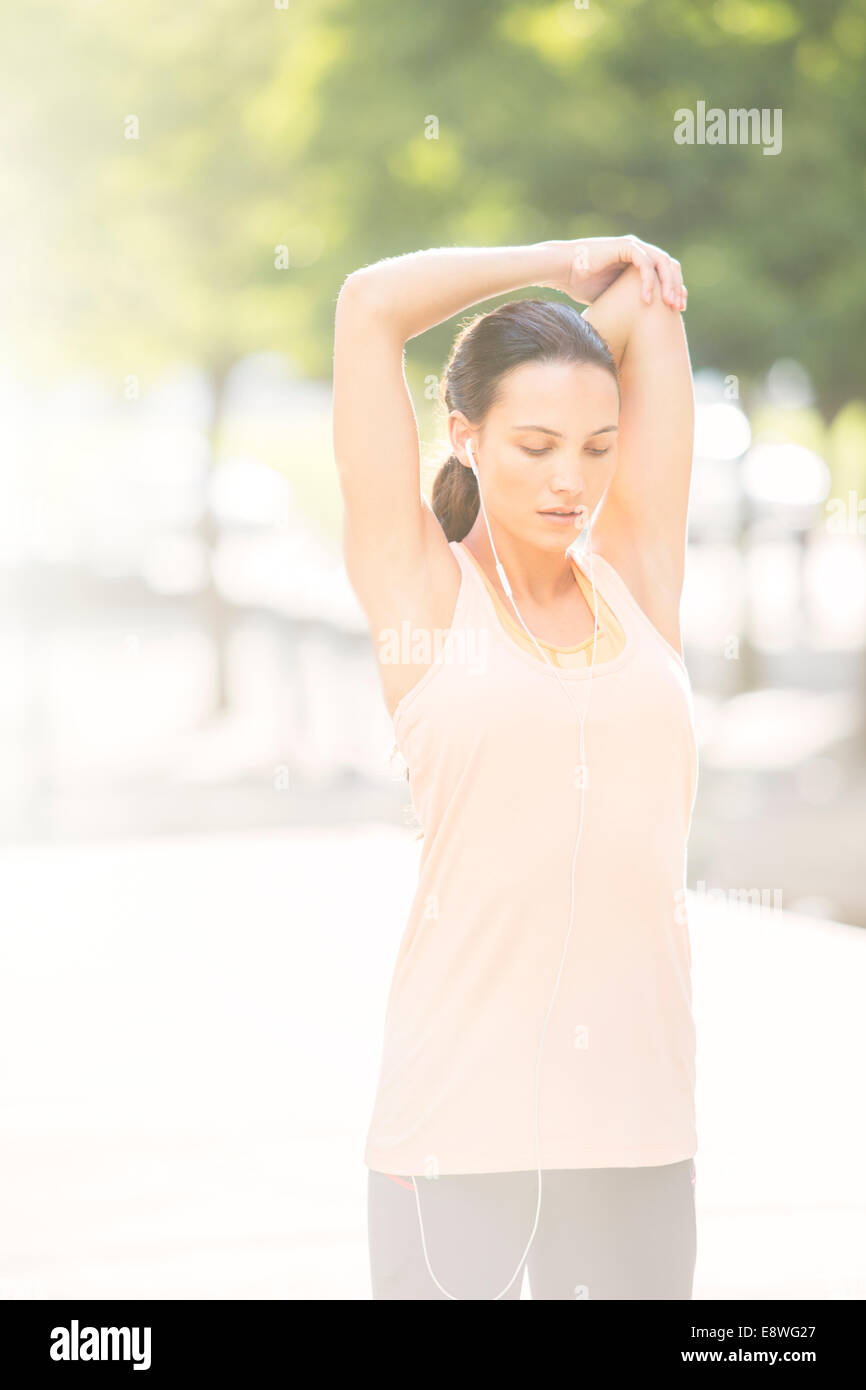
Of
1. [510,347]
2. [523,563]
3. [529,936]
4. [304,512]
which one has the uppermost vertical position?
[304,512]

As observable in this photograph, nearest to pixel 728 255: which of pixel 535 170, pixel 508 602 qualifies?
pixel 535 170

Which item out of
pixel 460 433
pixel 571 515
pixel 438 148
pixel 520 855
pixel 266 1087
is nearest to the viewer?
pixel 520 855

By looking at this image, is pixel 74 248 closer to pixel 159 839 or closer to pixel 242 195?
pixel 242 195

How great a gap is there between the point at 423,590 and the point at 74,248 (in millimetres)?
9112

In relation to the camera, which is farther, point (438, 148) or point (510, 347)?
point (438, 148)

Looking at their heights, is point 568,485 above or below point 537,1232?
above

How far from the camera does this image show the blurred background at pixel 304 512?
4062 millimetres

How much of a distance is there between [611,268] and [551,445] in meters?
0.37

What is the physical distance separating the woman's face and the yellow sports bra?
0.32 ft

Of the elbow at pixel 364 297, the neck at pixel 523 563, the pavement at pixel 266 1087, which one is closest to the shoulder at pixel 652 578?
the neck at pixel 523 563

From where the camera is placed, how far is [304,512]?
14695 millimetres

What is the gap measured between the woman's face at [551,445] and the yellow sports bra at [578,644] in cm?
10

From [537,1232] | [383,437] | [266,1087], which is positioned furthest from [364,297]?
[266,1087]

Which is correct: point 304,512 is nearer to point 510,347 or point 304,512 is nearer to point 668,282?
point 668,282
